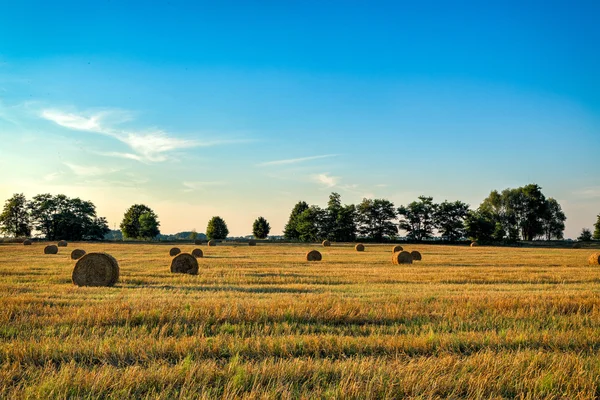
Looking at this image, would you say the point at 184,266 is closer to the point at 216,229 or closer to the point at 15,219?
the point at 15,219

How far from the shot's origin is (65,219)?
314 feet

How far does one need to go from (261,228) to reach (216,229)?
44.0 ft

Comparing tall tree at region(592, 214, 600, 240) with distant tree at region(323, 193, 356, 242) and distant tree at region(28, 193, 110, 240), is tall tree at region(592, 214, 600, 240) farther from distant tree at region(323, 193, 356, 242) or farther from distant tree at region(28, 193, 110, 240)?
distant tree at region(28, 193, 110, 240)

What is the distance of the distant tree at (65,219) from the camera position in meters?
95.5

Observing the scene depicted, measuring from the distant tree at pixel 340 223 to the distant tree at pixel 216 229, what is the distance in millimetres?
38930

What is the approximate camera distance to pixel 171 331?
26.8 ft

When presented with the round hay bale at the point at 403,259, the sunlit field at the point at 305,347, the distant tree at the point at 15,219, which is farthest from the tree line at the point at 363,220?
the sunlit field at the point at 305,347

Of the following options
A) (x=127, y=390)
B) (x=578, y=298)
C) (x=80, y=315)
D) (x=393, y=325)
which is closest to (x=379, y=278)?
(x=578, y=298)

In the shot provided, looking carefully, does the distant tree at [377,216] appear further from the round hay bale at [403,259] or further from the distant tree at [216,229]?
the round hay bale at [403,259]

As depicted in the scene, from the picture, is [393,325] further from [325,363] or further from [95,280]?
[95,280]

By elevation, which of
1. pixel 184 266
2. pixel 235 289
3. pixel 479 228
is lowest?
pixel 235 289

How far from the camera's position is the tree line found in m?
96.9

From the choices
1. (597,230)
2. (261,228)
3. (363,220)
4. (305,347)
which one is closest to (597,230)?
(597,230)

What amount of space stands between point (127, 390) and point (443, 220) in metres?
104
